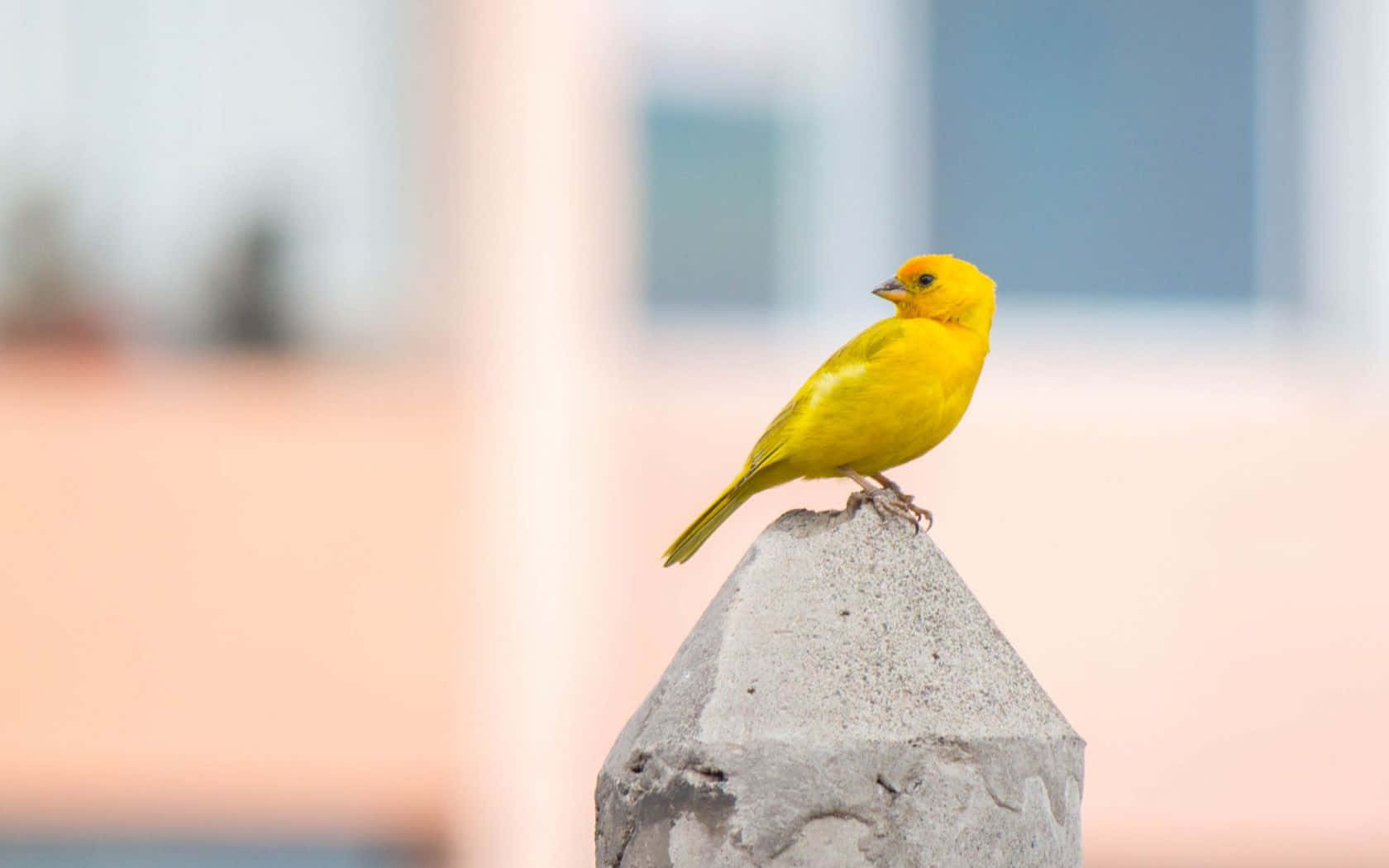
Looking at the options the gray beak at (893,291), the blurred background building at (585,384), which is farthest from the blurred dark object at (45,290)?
the gray beak at (893,291)

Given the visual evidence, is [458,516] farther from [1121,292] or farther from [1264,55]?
[1264,55]

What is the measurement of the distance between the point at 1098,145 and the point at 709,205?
2.18 m

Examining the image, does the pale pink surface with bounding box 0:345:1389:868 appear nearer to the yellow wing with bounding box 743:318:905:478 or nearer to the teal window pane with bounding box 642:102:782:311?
Result: the teal window pane with bounding box 642:102:782:311

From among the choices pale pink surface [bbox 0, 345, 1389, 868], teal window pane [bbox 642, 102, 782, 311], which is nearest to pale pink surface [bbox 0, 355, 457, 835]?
pale pink surface [bbox 0, 345, 1389, 868]

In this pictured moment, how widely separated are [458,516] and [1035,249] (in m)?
3.48

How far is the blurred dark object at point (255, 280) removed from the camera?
1234 centimetres

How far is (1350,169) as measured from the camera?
1213 cm

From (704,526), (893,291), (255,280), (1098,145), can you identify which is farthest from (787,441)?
(255,280)

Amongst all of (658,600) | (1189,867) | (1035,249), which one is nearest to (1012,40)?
(1035,249)

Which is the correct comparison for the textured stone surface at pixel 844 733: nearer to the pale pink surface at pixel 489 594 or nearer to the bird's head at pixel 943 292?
the bird's head at pixel 943 292

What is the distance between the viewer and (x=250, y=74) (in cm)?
1241

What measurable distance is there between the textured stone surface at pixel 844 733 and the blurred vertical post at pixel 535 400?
7823mm

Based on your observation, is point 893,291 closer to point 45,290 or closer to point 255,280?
point 255,280

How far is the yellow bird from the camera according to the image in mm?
4215
